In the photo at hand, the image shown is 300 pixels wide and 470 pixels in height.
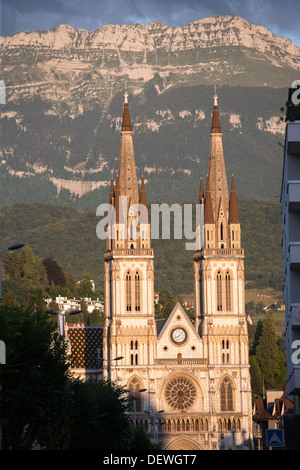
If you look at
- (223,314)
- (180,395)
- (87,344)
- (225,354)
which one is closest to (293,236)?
(223,314)

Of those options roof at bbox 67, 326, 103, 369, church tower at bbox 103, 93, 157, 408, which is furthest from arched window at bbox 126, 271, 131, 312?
roof at bbox 67, 326, 103, 369

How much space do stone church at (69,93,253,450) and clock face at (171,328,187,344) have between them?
107mm

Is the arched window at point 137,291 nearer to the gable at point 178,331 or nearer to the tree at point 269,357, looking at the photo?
Result: the gable at point 178,331

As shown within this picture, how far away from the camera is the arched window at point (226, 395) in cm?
14838

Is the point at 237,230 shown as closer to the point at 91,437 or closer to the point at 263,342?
the point at 263,342

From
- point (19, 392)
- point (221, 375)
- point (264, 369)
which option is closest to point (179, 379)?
point (221, 375)

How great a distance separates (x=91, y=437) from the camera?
82.6 metres

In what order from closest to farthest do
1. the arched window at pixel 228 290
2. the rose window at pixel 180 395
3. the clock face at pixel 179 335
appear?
the rose window at pixel 180 395 → the arched window at pixel 228 290 → the clock face at pixel 179 335

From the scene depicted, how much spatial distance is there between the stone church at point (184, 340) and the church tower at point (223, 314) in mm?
105

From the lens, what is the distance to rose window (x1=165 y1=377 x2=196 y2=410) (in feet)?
489

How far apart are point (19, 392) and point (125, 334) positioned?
7795 centimetres

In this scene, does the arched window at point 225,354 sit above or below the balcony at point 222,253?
below

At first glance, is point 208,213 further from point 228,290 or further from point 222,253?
point 228,290

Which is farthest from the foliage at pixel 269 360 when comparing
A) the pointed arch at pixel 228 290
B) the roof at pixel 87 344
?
the pointed arch at pixel 228 290
